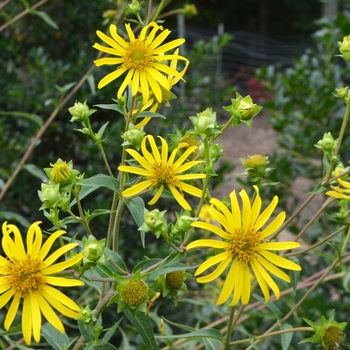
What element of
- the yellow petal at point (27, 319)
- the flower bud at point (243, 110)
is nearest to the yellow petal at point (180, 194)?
the flower bud at point (243, 110)

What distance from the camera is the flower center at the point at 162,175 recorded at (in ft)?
2.27

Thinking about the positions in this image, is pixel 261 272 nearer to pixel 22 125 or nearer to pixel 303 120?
pixel 303 120

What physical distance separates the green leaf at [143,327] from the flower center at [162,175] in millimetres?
167

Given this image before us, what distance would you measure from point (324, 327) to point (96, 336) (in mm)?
334

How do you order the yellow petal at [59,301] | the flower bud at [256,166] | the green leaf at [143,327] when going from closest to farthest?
the yellow petal at [59,301] → the green leaf at [143,327] → the flower bud at [256,166]

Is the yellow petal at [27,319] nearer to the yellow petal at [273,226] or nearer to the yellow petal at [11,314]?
the yellow petal at [11,314]

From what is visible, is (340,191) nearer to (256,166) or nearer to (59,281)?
(256,166)

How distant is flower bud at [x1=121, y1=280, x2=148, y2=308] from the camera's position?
622 millimetres

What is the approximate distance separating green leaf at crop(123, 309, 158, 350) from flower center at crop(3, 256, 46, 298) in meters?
0.12

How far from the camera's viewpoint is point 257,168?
30.7 inches

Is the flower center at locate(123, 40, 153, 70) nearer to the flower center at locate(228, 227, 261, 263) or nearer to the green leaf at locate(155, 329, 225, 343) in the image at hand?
the flower center at locate(228, 227, 261, 263)

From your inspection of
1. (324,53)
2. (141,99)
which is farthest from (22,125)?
(141,99)

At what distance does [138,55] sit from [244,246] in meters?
0.29

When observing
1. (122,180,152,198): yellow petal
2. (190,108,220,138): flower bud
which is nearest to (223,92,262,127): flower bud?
(190,108,220,138): flower bud
